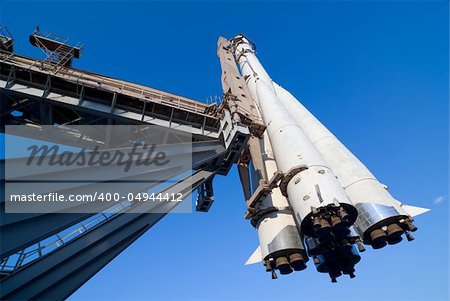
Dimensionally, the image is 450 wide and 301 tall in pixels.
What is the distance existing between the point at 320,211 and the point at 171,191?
5908mm

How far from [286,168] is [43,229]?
29.7 ft

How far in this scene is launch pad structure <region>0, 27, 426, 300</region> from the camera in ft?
31.9

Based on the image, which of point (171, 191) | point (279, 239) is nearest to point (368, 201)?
point (279, 239)

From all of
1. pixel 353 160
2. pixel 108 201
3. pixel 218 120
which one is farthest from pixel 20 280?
pixel 353 160

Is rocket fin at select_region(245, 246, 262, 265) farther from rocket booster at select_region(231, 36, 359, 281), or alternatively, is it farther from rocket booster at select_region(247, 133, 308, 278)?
rocket booster at select_region(231, 36, 359, 281)

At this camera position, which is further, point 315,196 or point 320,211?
point 315,196

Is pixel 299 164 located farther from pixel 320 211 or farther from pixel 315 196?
pixel 320 211

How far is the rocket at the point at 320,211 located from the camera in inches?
423

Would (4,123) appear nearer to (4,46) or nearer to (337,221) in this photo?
(4,46)

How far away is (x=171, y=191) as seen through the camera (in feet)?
41.6

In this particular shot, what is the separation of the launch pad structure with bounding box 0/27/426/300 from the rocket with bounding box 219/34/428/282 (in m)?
0.05

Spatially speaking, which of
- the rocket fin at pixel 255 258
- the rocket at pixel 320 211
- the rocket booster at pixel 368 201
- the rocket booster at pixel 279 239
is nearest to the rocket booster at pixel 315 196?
the rocket at pixel 320 211

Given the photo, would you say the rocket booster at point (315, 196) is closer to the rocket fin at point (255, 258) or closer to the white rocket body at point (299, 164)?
the white rocket body at point (299, 164)

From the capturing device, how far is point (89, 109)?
41.3 feet
